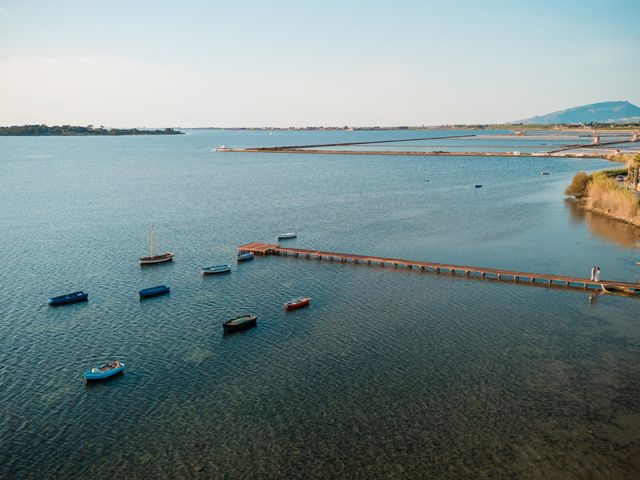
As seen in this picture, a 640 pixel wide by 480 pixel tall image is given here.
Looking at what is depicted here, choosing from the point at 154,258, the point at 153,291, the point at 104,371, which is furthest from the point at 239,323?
the point at 154,258

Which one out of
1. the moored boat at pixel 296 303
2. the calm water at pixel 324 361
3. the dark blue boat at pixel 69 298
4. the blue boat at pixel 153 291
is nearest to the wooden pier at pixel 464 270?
the calm water at pixel 324 361

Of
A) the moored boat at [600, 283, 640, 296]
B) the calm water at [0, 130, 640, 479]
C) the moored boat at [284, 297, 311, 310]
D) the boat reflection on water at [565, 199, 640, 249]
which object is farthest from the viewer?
the boat reflection on water at [565, 199, 640, 249]

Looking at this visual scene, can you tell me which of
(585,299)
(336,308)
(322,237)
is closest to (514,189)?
(322,237)

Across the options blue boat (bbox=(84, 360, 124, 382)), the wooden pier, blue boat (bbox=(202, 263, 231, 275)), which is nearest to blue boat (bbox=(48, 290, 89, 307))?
blue boat (bbox=(202, 263, 231, 275))

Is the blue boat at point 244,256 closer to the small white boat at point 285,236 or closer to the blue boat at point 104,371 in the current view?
the small white boat at point 285,236

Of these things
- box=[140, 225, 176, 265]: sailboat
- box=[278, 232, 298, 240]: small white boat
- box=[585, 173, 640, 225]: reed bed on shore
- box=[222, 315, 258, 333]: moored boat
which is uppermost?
box=[585, 173, 640, 225]: reed bed on shore

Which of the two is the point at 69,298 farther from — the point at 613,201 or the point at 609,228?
the point at 613,201

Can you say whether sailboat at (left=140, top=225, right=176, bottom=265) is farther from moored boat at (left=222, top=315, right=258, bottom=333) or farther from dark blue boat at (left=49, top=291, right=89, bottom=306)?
moored boat at (left=222, top=315, right=258, bottom=333)
